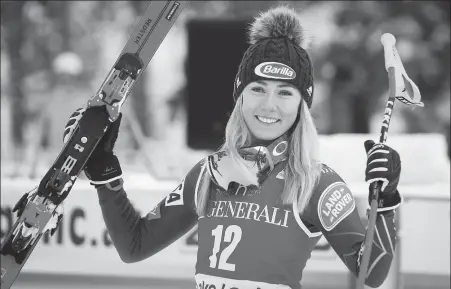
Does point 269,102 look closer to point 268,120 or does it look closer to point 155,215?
point 268,120

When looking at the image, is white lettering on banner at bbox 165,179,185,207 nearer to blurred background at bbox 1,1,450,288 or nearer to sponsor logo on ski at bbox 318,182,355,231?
blurred background at bbox 1,1,450,288

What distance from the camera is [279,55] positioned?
117 inches

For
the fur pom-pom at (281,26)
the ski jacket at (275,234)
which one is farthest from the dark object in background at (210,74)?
the ski jacket at (275,234)

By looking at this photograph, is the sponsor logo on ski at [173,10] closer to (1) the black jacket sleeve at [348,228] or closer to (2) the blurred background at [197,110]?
(2) the blurred background at [197,110]

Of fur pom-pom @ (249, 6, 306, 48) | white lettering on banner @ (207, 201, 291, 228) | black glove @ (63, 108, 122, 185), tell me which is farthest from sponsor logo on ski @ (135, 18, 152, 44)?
white lettering on banner @ (207, 201, 291, 228)

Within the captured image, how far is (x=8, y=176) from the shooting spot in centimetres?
687

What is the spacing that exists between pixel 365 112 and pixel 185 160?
502 cm

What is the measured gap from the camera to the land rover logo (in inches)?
116

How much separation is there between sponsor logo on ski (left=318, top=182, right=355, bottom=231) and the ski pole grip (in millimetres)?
420

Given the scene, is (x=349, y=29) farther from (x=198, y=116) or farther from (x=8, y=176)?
(x=8, y=176)

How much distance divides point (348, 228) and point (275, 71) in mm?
535

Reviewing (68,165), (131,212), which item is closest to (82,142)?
(68,165)

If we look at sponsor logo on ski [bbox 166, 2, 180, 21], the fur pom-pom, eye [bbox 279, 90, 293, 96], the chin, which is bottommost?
the chin

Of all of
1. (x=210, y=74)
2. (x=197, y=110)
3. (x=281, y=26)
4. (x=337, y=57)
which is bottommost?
(x=281, y=26)
